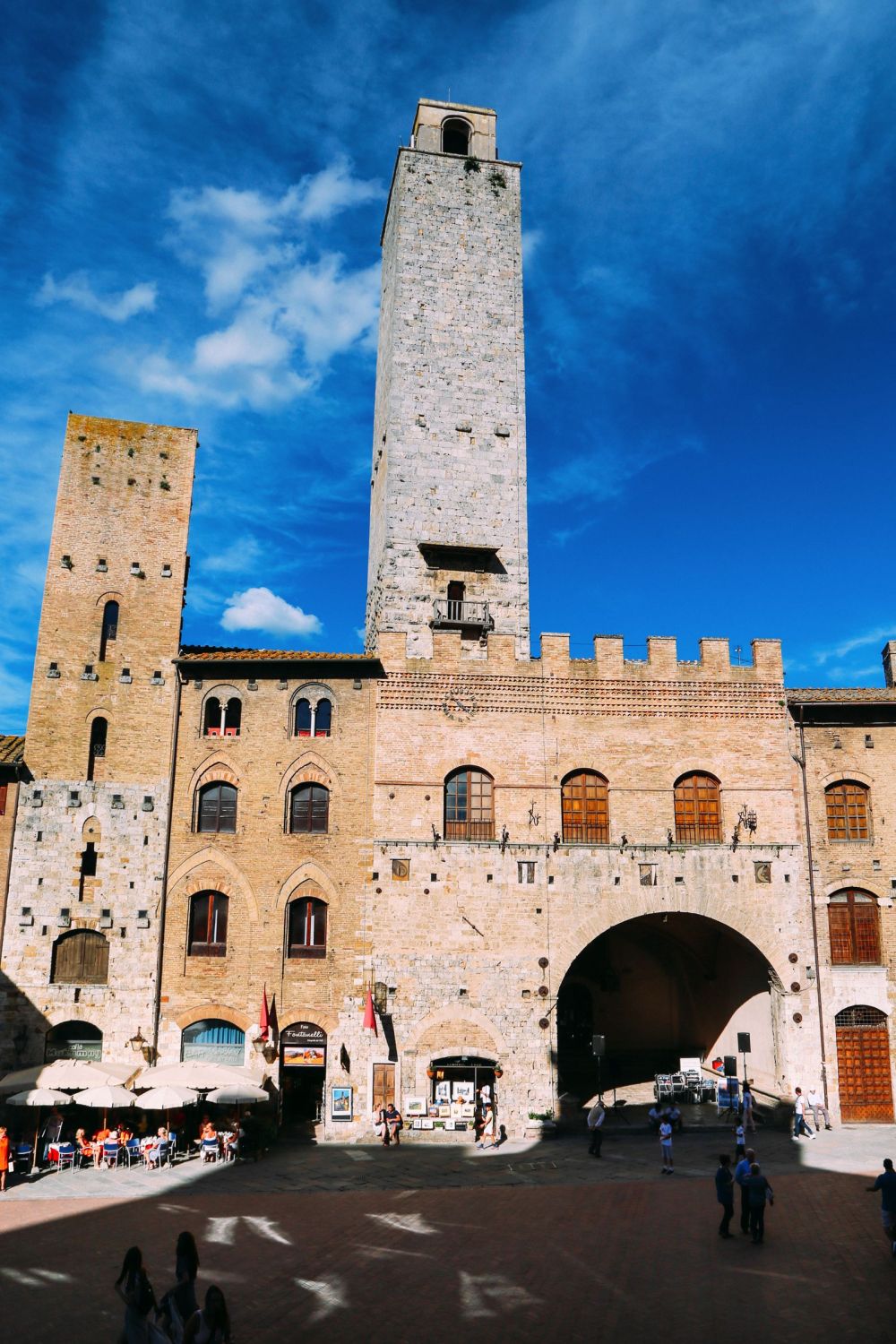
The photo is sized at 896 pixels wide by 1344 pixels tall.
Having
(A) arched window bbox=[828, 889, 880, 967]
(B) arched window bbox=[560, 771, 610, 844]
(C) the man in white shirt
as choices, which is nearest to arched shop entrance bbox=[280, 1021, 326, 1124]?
(B) arched window bbox=[560, 771, 610, 844]

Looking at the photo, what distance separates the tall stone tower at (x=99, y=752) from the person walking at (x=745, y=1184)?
1470 centimetres

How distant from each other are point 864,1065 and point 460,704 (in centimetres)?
1425

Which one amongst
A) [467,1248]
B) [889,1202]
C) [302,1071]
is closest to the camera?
[889,1202]

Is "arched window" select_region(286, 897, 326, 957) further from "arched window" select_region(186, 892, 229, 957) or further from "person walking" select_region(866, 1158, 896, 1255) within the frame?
"person walking" select_region(866, 1158, 896, 1255)

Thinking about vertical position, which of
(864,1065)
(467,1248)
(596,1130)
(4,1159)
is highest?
(864,1065)

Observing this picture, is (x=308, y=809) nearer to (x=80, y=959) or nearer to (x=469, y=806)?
(x=469, y=806)

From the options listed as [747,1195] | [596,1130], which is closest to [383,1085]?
[596,1130]

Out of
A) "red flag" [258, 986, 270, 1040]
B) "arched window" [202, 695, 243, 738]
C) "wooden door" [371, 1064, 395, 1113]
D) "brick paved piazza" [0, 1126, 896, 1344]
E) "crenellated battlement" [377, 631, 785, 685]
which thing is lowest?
"brick paved piazza" [0, 1126, 896, 1344]

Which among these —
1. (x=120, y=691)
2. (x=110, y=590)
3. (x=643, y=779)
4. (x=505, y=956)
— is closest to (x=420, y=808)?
(x=505, y=956)

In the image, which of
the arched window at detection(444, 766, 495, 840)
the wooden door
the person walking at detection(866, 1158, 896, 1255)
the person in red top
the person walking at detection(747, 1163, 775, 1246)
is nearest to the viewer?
the person walking at detection(866, 1158, 896, 1255)

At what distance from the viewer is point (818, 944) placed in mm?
26562

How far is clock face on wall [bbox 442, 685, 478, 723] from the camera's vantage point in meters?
27.2

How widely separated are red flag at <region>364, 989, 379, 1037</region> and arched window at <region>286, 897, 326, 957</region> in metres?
1.61

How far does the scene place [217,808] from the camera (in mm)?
26375
